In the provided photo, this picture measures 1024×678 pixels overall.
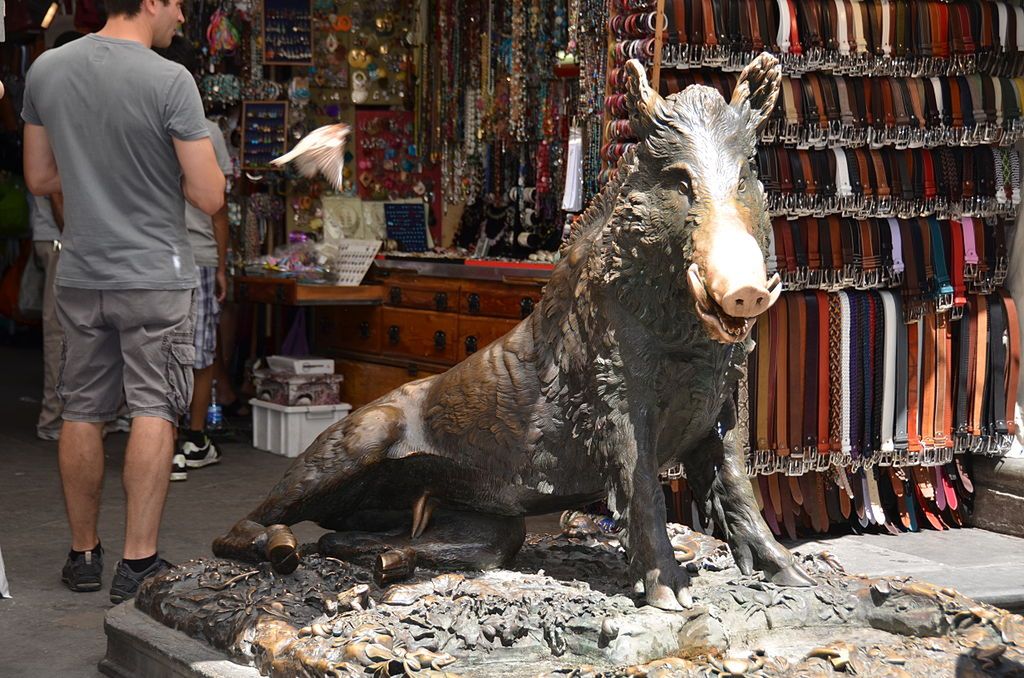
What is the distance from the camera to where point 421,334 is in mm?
7875

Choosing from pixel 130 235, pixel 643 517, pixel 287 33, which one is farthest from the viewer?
pixel 287 33

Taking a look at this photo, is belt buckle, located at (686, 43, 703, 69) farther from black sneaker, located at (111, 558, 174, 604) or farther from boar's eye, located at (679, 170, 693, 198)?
black sneaker, located at (111, 558, 174, 604)

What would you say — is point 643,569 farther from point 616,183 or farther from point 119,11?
point 119,11

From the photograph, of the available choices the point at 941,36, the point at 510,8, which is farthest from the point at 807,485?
the point at 510,8

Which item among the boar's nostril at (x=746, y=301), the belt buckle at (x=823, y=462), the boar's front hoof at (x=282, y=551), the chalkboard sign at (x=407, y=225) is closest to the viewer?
the boar's nostril at (x=746, y=301)

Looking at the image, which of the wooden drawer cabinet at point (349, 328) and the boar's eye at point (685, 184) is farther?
the wooden drawer cabinet at point (349, 328)

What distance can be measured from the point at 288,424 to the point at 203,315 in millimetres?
858

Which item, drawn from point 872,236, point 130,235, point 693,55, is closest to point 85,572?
point 130,235

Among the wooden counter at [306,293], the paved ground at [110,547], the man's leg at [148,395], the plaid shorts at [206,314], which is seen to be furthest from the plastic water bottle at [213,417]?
the man's leg at [148,395]

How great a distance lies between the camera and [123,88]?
442 centimetres

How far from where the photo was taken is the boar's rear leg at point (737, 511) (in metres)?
3.41

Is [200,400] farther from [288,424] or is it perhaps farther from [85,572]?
[85,572]

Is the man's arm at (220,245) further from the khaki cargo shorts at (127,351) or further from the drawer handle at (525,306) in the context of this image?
the khaki cargo shorts at (127,351)

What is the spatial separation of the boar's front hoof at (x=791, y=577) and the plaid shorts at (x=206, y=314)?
14.4 feet
